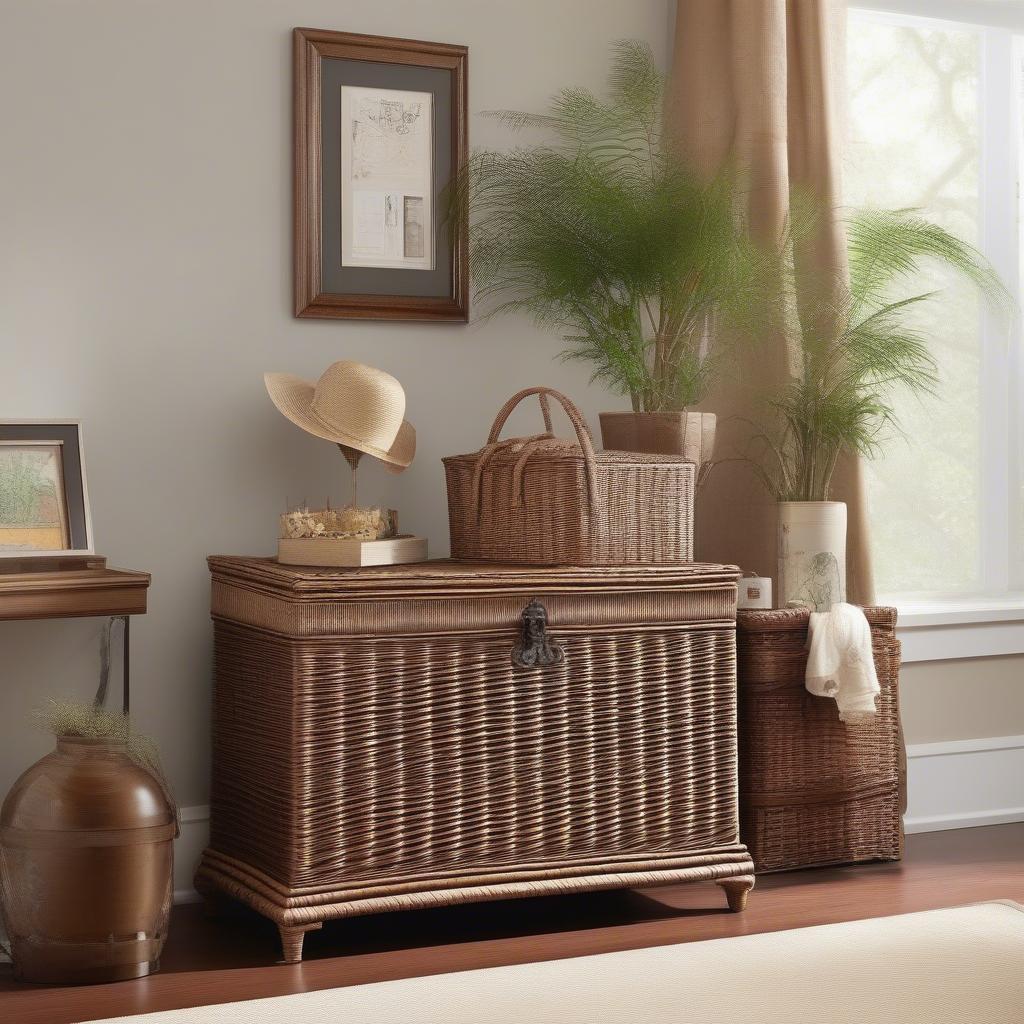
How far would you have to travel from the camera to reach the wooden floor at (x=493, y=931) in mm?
2148

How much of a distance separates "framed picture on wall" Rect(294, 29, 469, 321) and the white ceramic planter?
0.85 meters

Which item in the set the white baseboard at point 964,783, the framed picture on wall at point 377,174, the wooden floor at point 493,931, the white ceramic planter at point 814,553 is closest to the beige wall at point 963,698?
the white baseboard at point 964,783

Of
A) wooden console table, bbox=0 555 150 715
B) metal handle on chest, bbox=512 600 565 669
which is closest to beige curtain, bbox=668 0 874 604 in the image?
metal handle on chest, bbox=512 600 565 669

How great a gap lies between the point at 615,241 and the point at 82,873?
160cm

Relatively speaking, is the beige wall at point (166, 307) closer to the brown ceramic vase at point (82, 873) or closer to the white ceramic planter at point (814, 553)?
the brown ceramic vase at point (82, 873)

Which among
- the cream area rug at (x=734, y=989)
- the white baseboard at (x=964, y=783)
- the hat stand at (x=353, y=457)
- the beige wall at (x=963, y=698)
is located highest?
the hat stand at (x=353, y=457)

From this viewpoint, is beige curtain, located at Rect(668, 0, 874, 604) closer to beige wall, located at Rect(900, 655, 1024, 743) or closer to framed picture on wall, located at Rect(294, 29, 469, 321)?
beige wall, located at Rect(900, 655, 1024, 743)

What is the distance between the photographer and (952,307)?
11.9ft

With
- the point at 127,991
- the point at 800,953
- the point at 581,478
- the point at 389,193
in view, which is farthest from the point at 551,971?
the point at 389,193

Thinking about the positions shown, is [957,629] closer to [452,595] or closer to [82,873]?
[452,595]

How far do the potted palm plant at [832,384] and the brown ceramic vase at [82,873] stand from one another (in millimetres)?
1412

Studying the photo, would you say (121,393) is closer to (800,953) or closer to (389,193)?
(389,193)

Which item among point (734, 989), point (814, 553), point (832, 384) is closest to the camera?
point (734, 989)

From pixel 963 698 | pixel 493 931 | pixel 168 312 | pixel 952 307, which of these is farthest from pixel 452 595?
pixel 952 307
